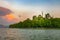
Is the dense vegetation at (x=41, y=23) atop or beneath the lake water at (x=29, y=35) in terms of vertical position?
atop

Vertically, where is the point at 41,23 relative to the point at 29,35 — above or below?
above

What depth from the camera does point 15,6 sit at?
344 inches

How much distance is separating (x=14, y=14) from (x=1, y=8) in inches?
25.9

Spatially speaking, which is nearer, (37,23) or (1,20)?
(1,20)

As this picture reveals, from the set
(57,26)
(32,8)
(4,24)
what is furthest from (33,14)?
(57,26)

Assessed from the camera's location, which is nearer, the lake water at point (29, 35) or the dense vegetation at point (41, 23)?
the lake water at point (29, 35)

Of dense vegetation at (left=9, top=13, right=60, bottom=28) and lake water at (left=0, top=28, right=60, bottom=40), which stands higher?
dense vegetation at (left=9, top=13, right=60, bottom=28)

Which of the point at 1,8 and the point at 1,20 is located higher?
the point at 1,8

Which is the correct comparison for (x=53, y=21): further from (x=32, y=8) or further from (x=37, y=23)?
(x=32, y=8)

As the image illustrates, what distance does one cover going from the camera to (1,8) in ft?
28.6

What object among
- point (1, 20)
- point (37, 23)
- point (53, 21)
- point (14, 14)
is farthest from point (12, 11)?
point (53, 21)

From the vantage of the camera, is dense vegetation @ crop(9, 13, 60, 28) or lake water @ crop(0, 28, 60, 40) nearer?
lake water @ crop(0, 28, 60, 40)

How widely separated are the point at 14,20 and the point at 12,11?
0.50 metres

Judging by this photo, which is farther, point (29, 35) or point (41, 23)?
point (41, 23)
